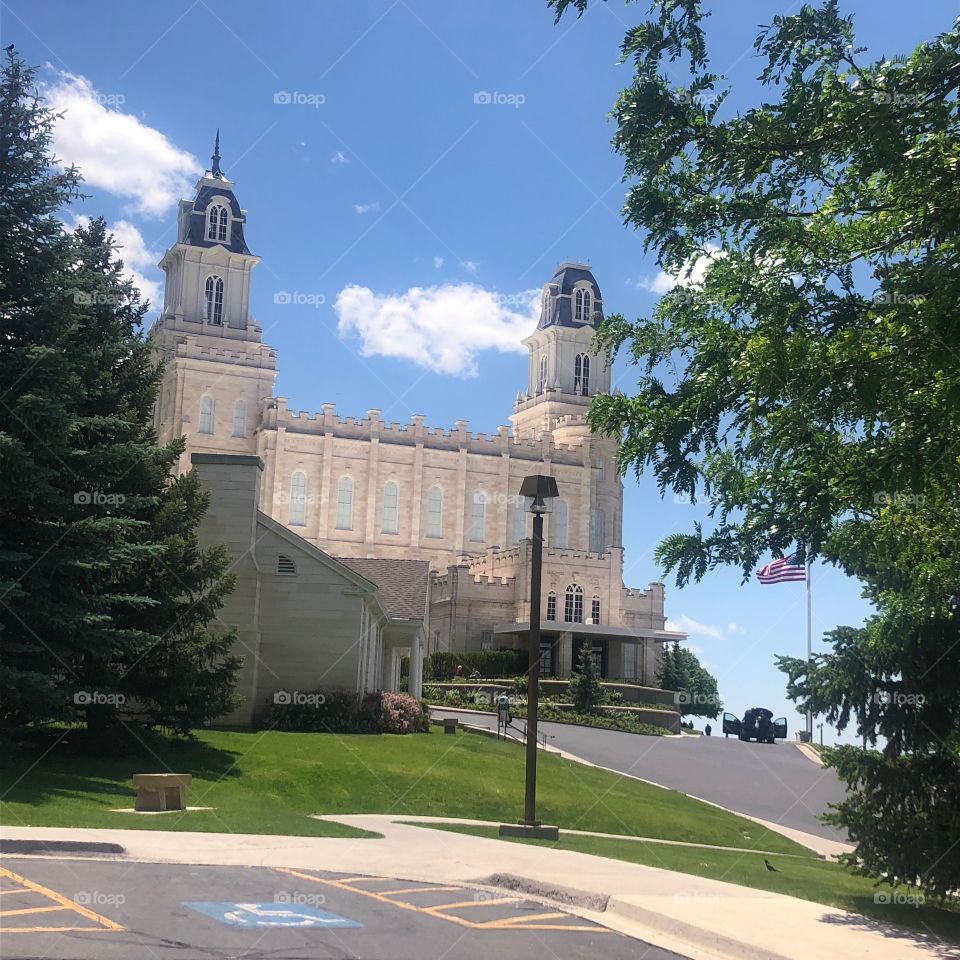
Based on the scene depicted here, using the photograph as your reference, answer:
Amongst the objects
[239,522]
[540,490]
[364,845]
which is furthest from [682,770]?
[364,845]

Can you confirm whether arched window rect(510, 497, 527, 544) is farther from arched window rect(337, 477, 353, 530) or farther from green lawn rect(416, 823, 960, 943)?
green lawn rect(416, 823, 960, 943)

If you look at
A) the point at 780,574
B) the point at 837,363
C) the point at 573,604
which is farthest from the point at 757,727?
the point at 837,363

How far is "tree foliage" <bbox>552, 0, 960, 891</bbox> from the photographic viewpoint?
30.1 feet

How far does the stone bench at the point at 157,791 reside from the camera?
15984 millimetres

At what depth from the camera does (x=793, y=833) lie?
2448cm

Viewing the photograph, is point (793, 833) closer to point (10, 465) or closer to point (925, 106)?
point (10, 465)

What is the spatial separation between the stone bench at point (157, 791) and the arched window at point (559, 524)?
3013 inches

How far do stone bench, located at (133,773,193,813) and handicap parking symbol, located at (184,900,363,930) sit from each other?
713cm

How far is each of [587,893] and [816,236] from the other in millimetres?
6165

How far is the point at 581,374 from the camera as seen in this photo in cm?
10138
